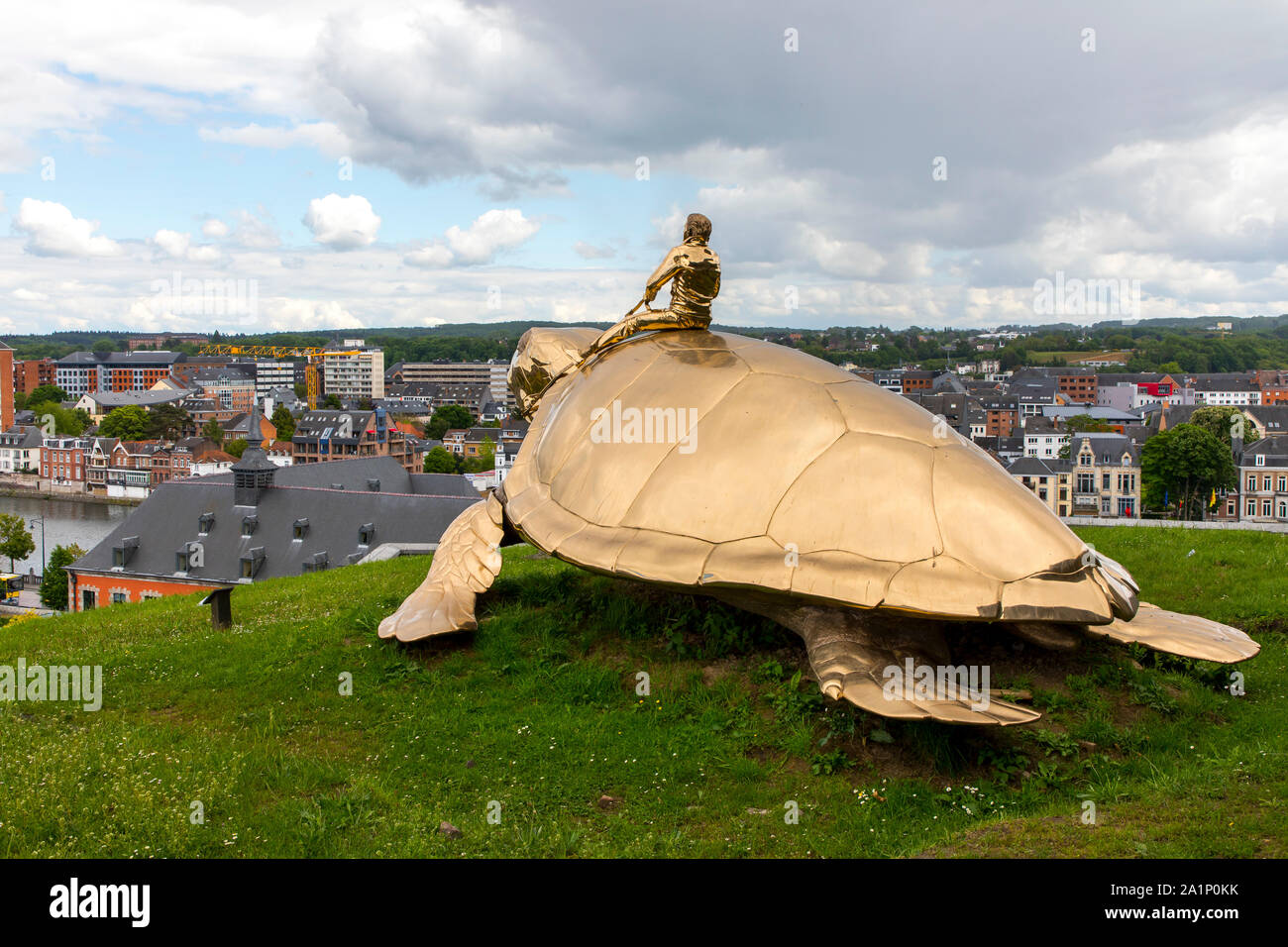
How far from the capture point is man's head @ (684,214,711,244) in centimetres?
1028

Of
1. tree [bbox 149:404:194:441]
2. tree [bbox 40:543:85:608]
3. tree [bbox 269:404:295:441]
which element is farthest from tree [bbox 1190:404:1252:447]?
tree [bbox 149:404:194:441]

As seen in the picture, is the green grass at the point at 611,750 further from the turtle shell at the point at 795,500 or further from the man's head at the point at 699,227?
the man's head at the point at 699,227

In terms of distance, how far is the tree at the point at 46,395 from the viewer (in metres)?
185

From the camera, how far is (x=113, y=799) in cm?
673

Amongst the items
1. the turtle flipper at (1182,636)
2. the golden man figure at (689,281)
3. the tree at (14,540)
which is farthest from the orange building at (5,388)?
the turtle flipper at (1182,636)

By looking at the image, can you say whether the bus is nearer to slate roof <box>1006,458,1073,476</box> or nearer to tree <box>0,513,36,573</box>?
tree <box>0,513,36,573</box>

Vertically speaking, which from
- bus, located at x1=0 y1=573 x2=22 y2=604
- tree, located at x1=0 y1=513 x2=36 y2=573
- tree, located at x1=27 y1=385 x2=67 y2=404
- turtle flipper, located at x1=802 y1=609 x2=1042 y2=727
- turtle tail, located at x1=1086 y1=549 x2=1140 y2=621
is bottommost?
bus, located at x1=0 y1=573 x2=22 y2=604

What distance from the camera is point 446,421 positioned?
158500 millimetres

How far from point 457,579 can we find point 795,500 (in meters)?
4.76

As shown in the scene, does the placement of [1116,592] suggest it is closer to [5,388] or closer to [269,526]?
[269,526]

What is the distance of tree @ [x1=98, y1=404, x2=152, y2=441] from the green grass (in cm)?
15802
